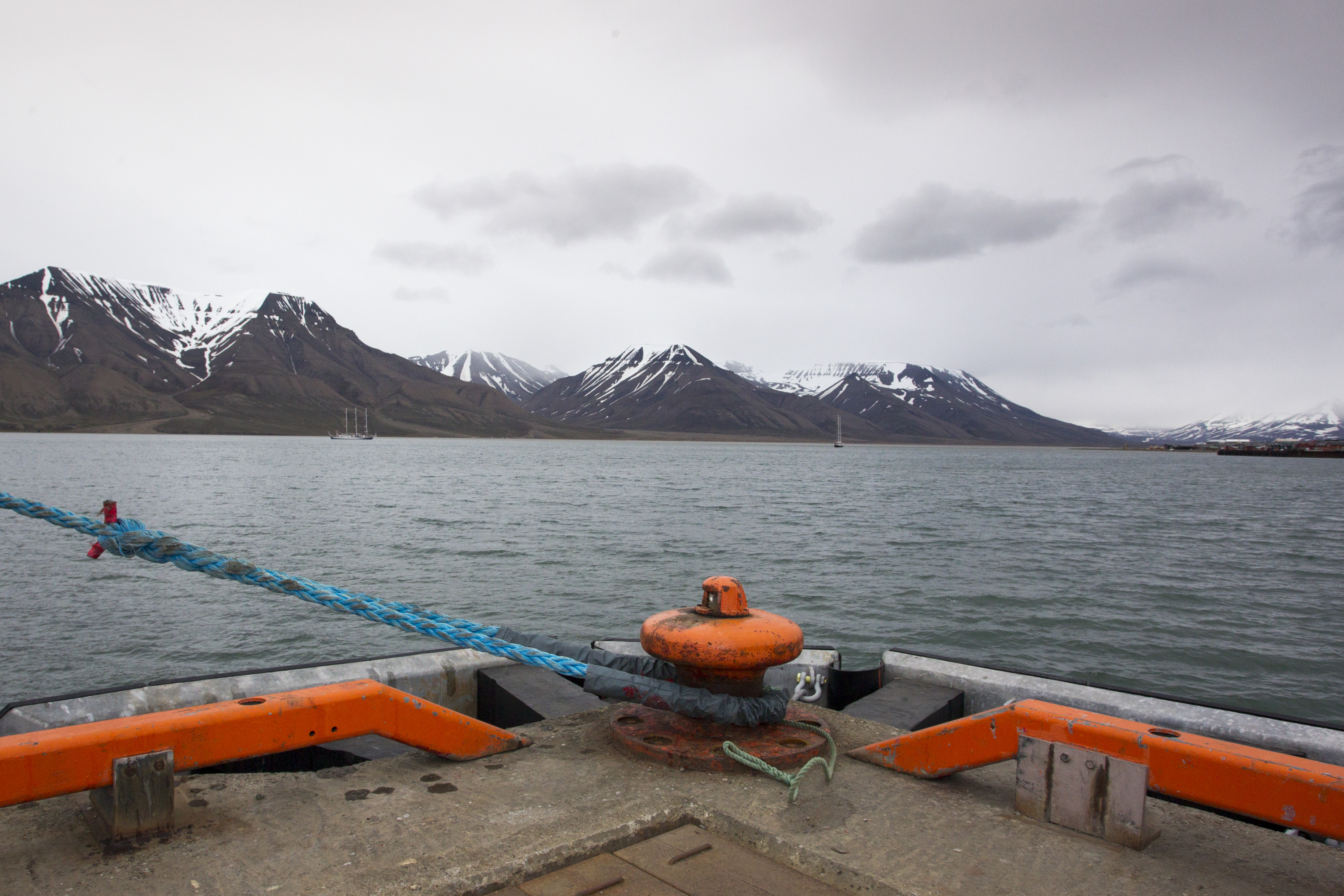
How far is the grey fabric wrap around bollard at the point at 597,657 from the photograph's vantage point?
189 inches

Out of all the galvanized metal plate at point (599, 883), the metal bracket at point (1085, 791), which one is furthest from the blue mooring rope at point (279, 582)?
the metal bracket at point (1085, 791)

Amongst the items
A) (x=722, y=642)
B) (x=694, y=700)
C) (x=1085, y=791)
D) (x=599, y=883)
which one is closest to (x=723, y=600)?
(x=722, y=642)

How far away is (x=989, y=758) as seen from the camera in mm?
3850

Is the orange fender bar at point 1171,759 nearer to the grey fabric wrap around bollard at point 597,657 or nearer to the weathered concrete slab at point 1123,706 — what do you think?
the weathered concrete slab at point 1123,706

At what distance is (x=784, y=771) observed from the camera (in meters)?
4.14

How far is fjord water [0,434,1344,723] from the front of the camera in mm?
14148

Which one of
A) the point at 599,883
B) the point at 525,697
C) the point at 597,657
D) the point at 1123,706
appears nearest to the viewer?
the point at 599,883

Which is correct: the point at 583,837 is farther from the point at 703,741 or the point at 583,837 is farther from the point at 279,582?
the point at 279,582

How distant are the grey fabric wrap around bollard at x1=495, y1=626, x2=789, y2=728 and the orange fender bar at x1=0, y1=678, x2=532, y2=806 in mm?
674

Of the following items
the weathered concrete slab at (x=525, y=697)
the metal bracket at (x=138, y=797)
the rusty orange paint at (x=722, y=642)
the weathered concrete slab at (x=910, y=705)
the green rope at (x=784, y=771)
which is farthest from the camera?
the weathered concrete slab at (x=525, y=697)

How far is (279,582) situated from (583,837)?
2.74 m

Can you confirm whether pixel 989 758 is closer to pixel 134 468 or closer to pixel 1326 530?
pixel 1326 530

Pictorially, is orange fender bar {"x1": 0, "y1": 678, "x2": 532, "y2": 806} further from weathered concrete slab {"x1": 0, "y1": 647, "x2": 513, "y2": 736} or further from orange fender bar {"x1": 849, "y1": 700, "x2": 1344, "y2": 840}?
orange fender bar {"x1": 849, "y1": 700, "x2": 1344, "y2": 840}

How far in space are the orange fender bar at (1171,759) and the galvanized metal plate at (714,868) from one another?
4.18 feet
